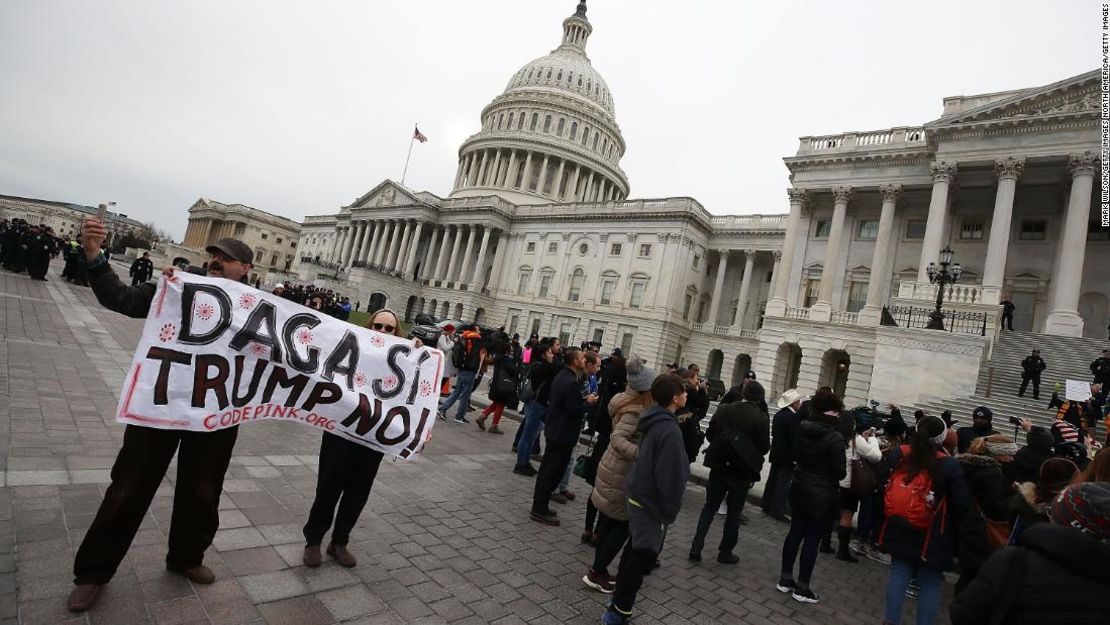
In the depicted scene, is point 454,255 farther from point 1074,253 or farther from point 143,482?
point 143,482

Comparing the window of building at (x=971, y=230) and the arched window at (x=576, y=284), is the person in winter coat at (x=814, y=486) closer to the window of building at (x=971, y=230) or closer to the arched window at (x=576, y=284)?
the window of building at (x=971, y=230)

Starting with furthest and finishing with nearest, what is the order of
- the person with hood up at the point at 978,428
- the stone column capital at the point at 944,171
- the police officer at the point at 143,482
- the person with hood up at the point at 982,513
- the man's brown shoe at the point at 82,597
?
the stone column capital at the point at 944,171 < the person with hood up at the point at 978,428 < the person with hood up at the point at 982,513 < the police officer at the point at 143,482 < the man's brown shoe at the point at 82,597

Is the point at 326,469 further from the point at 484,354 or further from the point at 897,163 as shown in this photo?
the point at 897,163

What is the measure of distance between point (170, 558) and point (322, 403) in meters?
1.44

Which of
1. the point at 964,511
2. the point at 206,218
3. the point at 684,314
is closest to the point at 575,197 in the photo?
the point at 684,314

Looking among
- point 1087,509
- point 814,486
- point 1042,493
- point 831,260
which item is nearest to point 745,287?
point 831,260

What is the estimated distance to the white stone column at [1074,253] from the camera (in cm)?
2098

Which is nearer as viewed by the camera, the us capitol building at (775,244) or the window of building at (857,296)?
the us capitol building at (775,244)

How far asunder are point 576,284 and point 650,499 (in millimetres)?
50308

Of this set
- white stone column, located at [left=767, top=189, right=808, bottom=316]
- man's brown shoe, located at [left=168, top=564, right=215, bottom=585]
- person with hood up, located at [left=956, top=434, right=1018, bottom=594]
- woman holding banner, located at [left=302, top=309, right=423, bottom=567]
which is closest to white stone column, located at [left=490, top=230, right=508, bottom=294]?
white stone column, located at [left=767, top=189, right=808, bottom=316]

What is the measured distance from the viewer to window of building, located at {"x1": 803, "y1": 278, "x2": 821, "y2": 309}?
30984 mm

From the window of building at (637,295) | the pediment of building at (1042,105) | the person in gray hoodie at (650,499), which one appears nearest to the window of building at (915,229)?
the pediment of building at (1042,105)

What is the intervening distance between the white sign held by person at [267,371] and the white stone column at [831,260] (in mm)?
27278

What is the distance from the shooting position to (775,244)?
45.0 m
